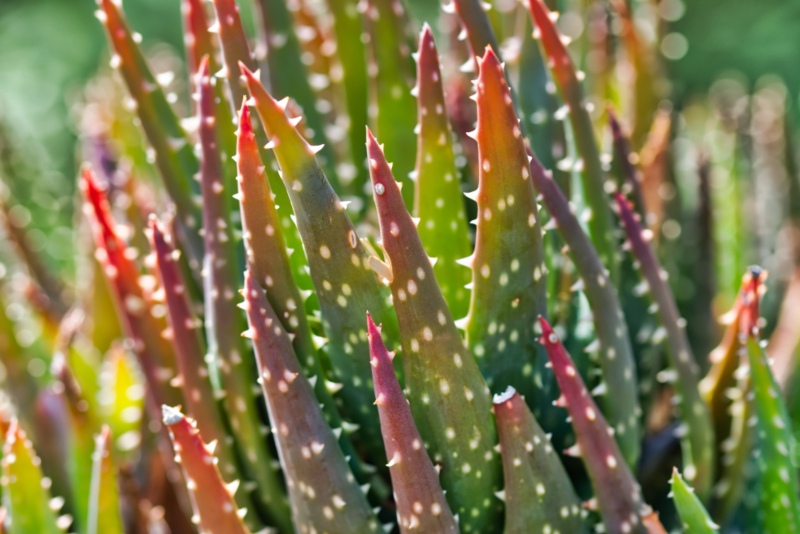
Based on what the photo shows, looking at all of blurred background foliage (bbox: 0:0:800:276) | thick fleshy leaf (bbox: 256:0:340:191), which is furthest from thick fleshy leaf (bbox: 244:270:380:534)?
blurred background foliage (bbox: 0:0:800:276)

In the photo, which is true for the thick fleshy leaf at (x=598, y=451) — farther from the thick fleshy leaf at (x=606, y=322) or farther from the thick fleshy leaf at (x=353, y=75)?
the thick fleshy leaf at (x=353, y=75)

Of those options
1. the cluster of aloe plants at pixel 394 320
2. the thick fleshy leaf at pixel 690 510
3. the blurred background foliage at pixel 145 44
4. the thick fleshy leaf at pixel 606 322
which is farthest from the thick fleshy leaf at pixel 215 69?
the blurred background foliage at pixel 145 44

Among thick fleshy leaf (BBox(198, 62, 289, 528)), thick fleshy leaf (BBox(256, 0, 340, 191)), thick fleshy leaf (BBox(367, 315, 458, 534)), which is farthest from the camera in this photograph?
thick fleshy leaf (BBox(256, 0, 340, 191))

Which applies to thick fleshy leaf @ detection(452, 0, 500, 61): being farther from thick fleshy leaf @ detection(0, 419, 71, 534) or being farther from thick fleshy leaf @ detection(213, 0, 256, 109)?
thick fleshy leaf @ detection(0, 419, 71, 534)

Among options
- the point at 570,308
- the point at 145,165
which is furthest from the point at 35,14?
the point at 570,308

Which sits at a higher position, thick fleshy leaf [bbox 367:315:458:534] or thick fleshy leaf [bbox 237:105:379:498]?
thick fleshy leaf [bbox 237:105:379:498]

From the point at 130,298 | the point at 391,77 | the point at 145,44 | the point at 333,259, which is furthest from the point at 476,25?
the point at 145,44
